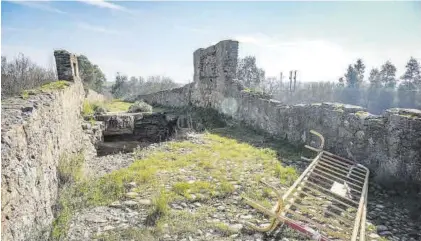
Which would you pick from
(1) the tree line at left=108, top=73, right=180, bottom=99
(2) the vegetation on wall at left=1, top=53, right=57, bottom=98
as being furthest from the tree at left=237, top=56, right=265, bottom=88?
(2) the vegetation on wall at left=1, top=53, right=57, bottom=98

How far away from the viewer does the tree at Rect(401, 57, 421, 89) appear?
5084 cm

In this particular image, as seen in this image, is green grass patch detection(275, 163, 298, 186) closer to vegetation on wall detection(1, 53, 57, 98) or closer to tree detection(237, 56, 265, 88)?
vegetation on wall detection(1, 53, 57, 98)

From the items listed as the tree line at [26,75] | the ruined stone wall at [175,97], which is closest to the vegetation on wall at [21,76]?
the tree line at [26,75]

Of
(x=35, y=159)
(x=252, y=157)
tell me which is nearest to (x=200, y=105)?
(x=252, y=157)

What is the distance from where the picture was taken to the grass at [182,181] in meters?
4.34

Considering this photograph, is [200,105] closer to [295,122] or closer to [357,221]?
[295,122]

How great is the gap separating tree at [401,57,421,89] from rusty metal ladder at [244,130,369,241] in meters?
54.0

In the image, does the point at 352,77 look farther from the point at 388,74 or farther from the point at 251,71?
the point at 251,71

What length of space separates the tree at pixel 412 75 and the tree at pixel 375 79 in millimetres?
6360

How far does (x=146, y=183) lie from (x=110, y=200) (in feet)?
2.81

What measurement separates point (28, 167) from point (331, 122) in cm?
674

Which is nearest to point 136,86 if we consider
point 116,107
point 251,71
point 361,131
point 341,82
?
point 251,71

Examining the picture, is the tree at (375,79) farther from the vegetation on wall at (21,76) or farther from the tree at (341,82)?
the vegetation on wall at (21,76)

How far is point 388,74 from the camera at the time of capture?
2255 inches
